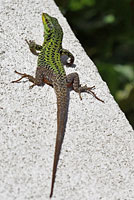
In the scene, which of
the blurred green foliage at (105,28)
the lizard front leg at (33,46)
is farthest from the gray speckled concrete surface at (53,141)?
the blurred green foliage at (105,28)

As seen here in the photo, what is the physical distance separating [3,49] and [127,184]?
58.2 inches

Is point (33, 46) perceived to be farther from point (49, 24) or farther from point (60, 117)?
point (60, 117)

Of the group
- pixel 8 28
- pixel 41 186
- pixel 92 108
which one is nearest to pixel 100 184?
pixel 41 186

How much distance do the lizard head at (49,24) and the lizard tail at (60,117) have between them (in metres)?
0.68

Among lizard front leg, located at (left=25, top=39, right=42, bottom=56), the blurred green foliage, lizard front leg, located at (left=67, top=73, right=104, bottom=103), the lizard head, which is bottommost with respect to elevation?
the blurred green foliage

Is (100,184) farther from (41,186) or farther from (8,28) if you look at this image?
(8,28)

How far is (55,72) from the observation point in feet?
10.2

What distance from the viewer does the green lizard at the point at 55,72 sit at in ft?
8.81

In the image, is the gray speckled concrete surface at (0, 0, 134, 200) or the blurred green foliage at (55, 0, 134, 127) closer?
the gray speckled concrete surface at (0, 0, 134, 200)

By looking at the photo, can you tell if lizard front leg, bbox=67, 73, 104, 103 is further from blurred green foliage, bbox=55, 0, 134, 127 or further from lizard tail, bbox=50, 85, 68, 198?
blurred green foliage, bbox=55, 0, 134, 127

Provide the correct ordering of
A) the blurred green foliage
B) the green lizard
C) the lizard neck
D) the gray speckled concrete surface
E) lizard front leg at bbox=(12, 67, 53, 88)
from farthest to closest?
1. the blurred green foliage
2. the lizard neck
3. lizard front leg at bbox=(12, 67, 53, 88)
4. the green lizard
5. the gray speckled concrete surface

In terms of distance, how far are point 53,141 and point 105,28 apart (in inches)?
106

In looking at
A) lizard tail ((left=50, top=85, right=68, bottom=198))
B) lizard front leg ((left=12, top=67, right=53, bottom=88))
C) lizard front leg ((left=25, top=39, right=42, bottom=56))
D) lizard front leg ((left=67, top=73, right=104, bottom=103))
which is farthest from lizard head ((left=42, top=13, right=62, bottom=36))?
lizard tail ((left=50, top=85, right=68, bottom=198))

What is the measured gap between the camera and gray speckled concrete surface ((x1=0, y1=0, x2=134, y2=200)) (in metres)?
2.38
